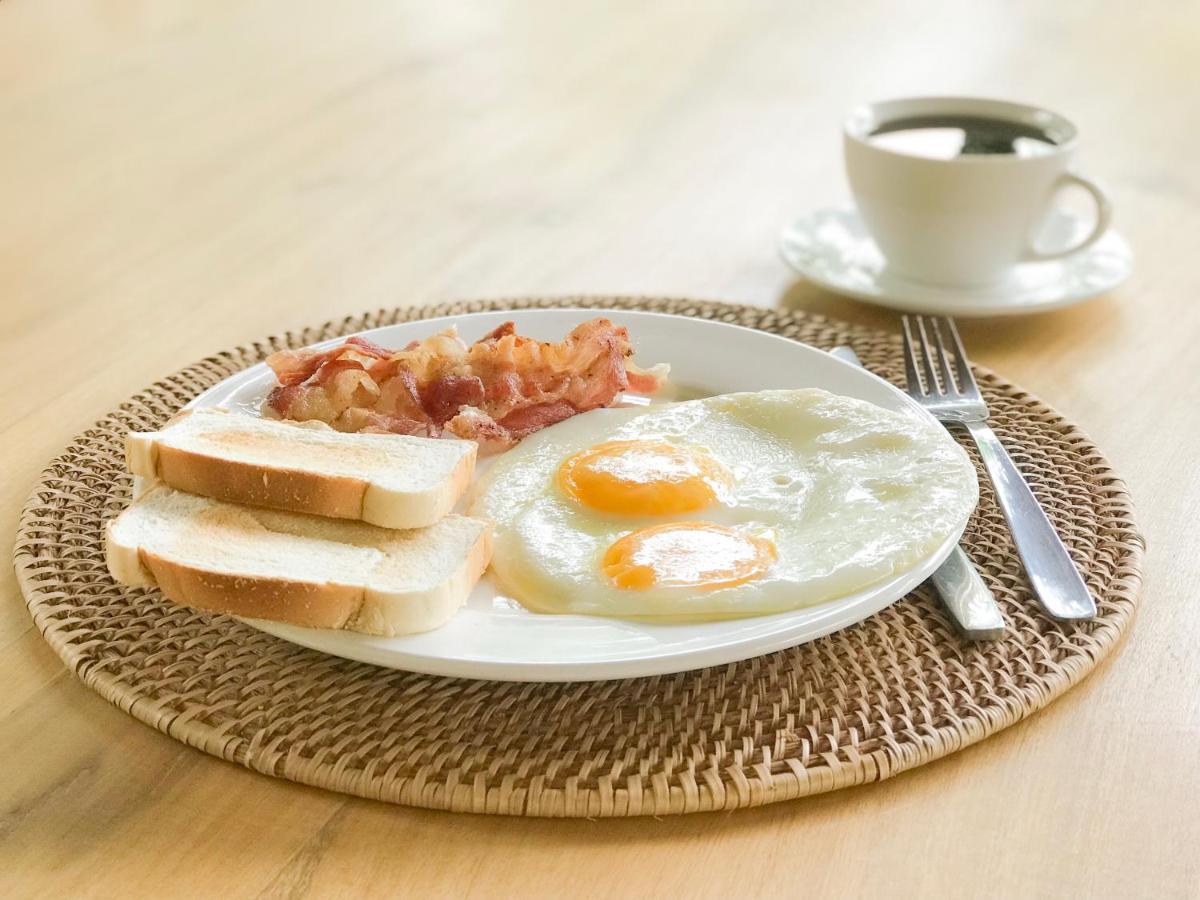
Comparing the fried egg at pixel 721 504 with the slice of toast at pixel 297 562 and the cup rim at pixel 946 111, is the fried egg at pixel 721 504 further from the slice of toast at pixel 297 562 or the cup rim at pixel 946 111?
the cup rim at pixel 946 111

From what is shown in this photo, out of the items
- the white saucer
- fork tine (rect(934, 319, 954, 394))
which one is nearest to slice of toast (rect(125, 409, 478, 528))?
fork tine (rect(934, 319, 954, 394))

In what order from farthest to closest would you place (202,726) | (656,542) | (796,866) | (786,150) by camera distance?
1. (786,150)
2. (656,542)
3. (202,726)
4. (796,866)

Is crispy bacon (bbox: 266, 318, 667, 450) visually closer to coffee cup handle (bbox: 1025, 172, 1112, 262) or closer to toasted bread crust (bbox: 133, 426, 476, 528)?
toasted bread crust (bbox: 133, 426, 476, 528)

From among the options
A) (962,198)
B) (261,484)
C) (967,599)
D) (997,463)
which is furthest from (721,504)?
(962,198)

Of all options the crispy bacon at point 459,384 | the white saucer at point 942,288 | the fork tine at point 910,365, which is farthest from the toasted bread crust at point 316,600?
the white saucer at point 942,288

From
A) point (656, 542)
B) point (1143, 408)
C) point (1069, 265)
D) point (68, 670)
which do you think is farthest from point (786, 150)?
point (68, 670)

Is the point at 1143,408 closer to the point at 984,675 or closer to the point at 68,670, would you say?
the point at 984,675
